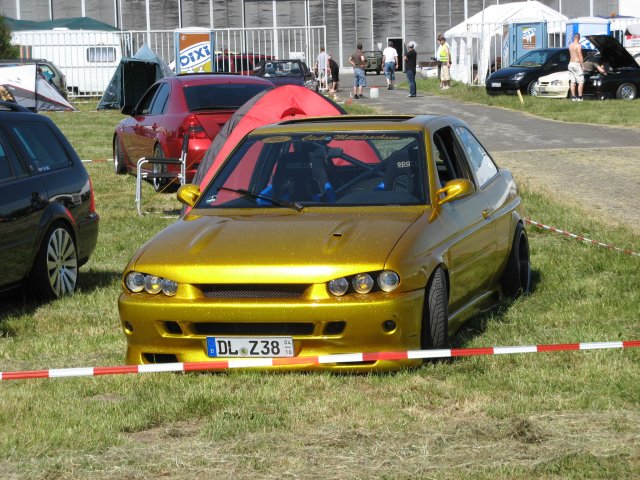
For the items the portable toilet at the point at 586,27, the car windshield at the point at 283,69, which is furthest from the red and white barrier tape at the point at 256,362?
the portable toilet at the point at 586,27

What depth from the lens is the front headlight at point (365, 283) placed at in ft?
21.1

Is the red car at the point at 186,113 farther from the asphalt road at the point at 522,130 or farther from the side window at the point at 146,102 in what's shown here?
the asphalt road at the point at 522,130

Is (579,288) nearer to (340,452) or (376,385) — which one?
(376,385)

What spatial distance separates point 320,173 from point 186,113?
324 inches

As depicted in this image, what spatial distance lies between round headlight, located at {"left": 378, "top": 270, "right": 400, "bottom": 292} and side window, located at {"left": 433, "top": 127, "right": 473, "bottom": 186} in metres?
1.49

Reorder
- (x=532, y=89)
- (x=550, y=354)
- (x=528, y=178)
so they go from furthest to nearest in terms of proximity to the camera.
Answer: (x=532, y=89) → (x=528, y=178) → (x=550, y=354)

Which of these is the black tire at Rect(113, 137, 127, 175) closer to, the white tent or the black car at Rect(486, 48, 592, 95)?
the black car at Rect(486, 48, 592, 95)

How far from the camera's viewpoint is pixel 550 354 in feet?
23.3

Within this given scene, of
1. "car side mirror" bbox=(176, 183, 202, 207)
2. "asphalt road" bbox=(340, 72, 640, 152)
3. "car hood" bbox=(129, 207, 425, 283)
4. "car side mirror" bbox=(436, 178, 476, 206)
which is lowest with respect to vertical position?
"asphalt road" bbox=(340, 72, 640, 152)

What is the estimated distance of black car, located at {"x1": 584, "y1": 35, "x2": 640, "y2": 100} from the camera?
34.1m

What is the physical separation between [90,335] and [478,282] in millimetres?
2570

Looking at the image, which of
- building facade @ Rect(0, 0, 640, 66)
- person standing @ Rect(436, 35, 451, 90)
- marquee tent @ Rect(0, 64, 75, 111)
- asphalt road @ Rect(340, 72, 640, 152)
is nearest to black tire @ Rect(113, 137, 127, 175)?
asphalt road @ Rect(340, 72, 640, 152)

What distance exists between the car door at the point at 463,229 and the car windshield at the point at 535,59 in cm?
2881

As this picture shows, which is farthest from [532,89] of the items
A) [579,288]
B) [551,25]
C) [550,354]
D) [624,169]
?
[550,354]
